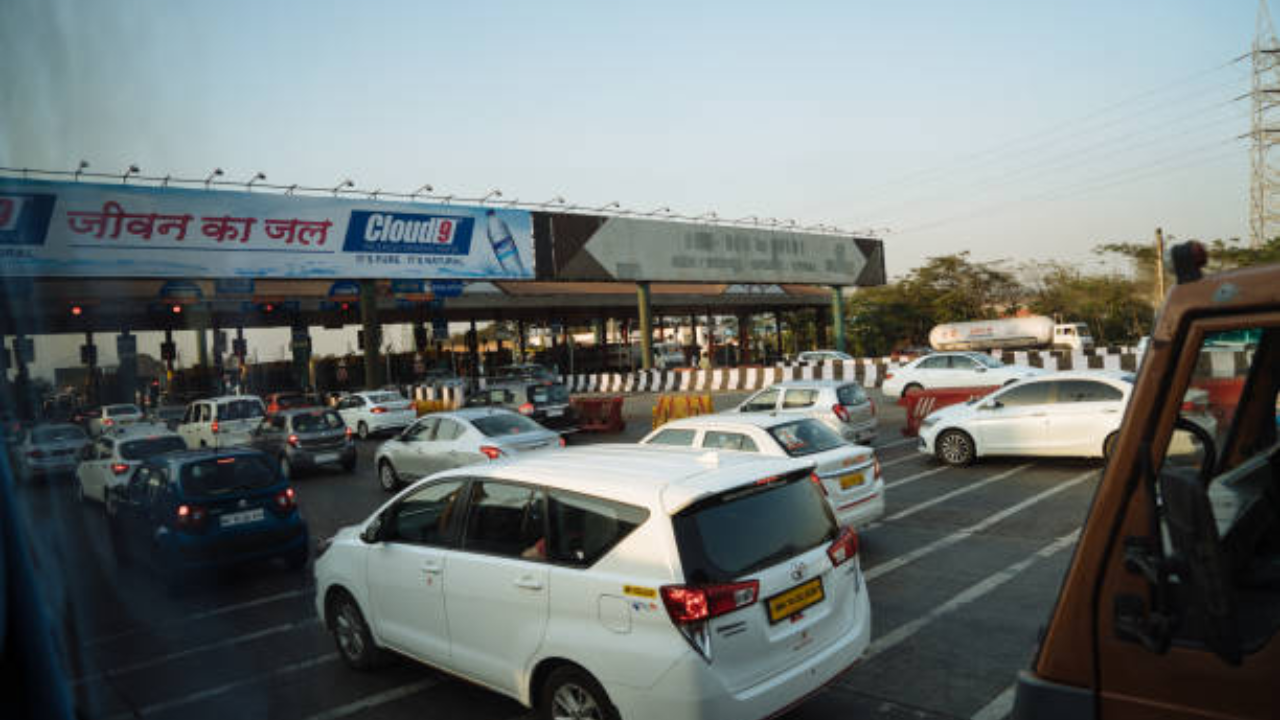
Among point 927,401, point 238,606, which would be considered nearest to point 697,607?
point 238,606

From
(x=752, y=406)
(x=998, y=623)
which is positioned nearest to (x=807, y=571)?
(x=998, y=623)

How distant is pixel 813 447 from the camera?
345 inches

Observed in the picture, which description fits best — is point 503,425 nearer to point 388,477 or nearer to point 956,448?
point 388,477

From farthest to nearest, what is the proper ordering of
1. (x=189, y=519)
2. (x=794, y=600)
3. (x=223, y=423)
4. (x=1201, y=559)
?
(x=223, y=423)
(x=189, y=519)
(x=794, y=600)
(x=1201, y=559)

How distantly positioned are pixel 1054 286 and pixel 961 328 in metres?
19.0

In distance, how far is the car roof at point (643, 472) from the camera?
4086 mm

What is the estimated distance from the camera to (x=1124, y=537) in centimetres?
219

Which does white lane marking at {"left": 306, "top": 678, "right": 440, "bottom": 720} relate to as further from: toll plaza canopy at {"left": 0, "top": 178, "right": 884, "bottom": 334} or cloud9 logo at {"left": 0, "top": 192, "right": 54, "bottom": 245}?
cloud9 logo at {"left": 0, "top": 192, "right": 54, "bottom": 245}

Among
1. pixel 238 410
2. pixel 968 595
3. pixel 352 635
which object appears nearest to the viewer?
pixel 352 635

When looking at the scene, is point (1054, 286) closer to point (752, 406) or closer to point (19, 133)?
point (752, 406)

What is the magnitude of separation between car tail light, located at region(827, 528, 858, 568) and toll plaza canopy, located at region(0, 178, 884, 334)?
339 cm

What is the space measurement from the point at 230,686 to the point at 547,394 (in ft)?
46.6

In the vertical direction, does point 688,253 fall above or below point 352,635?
above

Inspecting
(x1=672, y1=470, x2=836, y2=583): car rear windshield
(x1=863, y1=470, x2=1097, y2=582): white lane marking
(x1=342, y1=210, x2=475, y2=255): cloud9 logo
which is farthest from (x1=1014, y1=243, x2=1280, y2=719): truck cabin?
(x1=342, y1=210, x2=475, y2=255): cloud9 logo
